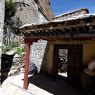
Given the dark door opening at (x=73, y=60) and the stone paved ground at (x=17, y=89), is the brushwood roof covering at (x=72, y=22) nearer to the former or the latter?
the stone paved ground at (x=17, y=89)

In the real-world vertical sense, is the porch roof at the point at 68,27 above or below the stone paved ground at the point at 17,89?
above

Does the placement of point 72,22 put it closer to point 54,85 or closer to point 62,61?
point 54,85

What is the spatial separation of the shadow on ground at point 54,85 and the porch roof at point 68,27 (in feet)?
8.61

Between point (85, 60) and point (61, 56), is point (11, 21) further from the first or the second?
point (85, 60)

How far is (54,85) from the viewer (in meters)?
9.02

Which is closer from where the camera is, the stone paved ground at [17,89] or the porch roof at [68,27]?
the porch roof at [68,27]

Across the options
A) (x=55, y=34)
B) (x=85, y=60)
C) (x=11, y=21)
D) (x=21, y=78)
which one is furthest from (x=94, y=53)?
(x=11, y=21)

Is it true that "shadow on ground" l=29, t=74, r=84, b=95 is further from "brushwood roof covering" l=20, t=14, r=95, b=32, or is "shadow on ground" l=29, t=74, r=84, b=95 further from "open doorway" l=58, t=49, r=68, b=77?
"brushwood roof covering" l=20, t=14, r=95, b=32

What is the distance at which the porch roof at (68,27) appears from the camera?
193 inches

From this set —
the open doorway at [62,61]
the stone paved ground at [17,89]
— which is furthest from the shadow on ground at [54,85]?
the open doorway at [62,61]

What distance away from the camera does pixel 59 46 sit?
10.4 metres

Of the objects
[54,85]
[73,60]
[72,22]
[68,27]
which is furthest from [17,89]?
[72,22]

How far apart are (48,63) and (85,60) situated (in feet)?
9.92

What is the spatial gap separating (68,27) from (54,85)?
169 inches
